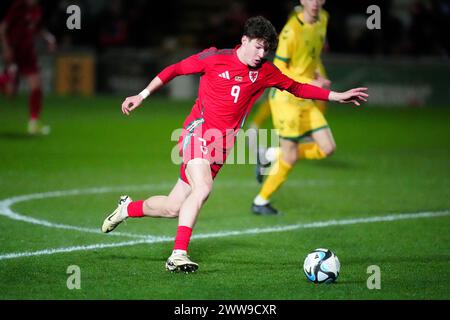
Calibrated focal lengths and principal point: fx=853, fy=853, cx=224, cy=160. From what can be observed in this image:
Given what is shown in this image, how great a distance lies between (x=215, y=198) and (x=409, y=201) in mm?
2286

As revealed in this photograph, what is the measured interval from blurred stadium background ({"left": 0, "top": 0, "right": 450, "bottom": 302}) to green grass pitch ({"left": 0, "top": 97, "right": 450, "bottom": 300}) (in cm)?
3

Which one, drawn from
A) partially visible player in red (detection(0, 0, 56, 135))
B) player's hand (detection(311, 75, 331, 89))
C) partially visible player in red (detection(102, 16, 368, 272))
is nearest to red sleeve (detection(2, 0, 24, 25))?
partially visible player in red (detection(0, 0, 56, 135))

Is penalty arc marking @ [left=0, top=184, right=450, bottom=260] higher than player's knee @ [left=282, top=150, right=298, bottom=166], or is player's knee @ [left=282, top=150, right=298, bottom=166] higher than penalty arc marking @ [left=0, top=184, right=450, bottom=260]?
player's knee @ [left=282, top=150, right=298, bottom=166]

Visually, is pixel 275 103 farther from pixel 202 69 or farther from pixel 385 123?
pixel 385 123

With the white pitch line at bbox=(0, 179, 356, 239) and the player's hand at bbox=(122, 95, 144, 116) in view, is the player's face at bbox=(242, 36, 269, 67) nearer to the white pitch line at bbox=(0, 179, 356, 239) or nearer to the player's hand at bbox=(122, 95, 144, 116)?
the player's hand at bbox=(122, 95, 144, 116)

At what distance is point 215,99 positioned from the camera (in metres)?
6.86

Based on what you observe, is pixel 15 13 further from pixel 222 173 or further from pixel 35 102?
pixel 222 173

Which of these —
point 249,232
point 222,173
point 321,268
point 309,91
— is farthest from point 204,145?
point 222,173

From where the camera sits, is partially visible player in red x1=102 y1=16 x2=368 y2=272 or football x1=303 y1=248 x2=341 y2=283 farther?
partially visible player in red x1=102 y1=16 x2=368 y2=272

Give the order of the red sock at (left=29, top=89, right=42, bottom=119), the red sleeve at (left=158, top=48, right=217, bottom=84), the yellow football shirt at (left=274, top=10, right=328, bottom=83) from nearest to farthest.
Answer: the red sleeve at (left=158, top=48, right=217, bottom=84), the yellow football shirt at (left=274, top=10, right=328, bottom=83), the red sock at (left=29, top=89, right=42, bottom=119)

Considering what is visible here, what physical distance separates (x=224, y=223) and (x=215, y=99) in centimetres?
216

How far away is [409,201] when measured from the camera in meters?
10.0

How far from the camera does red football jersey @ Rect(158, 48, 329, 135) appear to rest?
6816 millimetres

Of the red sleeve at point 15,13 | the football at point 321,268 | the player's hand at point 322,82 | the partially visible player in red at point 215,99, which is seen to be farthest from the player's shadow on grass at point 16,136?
the football at point 321,268
